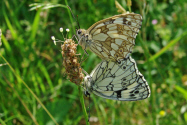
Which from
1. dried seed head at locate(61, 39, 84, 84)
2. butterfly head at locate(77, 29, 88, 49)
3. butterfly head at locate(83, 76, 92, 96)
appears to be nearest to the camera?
dried seed head at locate(61, 39, 84, 84)

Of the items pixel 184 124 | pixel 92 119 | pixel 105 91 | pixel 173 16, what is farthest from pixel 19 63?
pixel 173 16

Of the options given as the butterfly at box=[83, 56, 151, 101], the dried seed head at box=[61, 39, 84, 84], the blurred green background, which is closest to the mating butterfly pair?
the butterfly at box=[83, 56, 151, 101]

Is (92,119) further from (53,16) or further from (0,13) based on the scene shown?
(0,13)

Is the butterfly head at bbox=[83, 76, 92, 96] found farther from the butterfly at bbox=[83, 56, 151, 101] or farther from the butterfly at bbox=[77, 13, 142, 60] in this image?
the butterfly at bbox=[77, 13, 142, 60]

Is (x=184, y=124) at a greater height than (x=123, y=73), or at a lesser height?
lesser

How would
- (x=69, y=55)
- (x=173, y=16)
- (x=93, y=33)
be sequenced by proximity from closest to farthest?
(x=69, y=55) → (x=93, y=33) → (x=173, y=16)

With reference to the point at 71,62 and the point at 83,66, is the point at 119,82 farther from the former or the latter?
the point at 83,66
